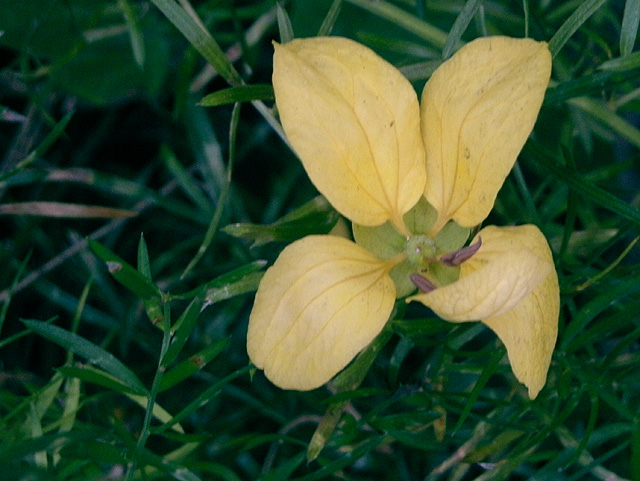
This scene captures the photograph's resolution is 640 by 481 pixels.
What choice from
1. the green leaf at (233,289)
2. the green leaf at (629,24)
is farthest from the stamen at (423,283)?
the green leaf at (629,24)

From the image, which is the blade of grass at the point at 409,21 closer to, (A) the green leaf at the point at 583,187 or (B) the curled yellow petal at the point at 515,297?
(A) the green leaf at the point at 583,187

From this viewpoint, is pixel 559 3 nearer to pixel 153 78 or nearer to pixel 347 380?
pixel 153 78

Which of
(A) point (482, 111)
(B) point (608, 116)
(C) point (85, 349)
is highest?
(A) point (482, 111)

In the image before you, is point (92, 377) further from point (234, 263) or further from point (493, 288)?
point (493, 288)

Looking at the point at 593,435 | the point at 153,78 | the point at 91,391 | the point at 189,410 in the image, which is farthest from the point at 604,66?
the point at 91,391

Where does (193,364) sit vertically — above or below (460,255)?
below

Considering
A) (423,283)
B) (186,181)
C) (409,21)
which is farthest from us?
(186,181)

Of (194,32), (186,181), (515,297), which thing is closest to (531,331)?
(515,297)
